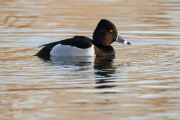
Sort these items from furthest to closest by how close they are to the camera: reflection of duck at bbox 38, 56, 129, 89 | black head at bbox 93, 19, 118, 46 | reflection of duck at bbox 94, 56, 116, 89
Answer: black head at bbox 93, 19, 118, 46
reflection of duck at bbox 38, 56, 129, 89
reflection of duck at bbox 94, 56, 116, 89

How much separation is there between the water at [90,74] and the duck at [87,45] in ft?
0.81

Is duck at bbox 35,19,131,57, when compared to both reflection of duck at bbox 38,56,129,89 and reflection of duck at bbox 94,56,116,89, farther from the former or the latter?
reflection of duck at bbox 94,56,116,89

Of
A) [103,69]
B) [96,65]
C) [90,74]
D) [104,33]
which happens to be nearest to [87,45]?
[104,33]

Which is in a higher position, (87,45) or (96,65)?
(87,45)

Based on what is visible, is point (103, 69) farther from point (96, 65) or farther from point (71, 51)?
point (71, 51)

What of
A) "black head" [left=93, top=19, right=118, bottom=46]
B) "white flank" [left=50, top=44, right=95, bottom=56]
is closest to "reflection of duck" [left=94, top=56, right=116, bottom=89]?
"white flank" [left=50, top=44, right=95, bottom=56]

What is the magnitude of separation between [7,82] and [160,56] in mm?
4092

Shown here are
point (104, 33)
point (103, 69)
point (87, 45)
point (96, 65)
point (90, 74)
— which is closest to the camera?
point (90, 74)

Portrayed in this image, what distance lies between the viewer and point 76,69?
8266mm

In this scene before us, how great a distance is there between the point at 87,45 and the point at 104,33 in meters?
0.72

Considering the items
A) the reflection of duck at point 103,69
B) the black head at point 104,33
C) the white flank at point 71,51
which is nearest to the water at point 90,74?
the reflection of duck at point 103,69

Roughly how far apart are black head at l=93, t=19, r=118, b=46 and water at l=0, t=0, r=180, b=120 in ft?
1.51

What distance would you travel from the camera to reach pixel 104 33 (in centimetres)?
1039

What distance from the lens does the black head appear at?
1039cm
